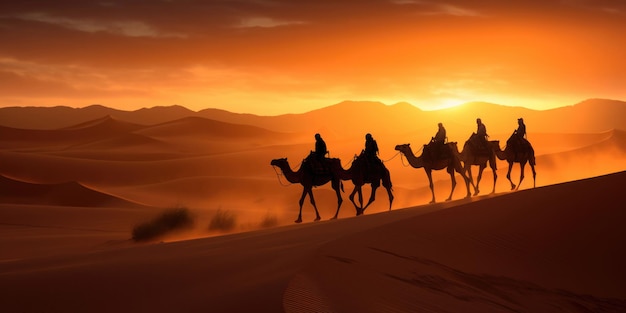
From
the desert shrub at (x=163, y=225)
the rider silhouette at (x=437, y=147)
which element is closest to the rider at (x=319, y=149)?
the rider silhouette at (x=437, y=147)

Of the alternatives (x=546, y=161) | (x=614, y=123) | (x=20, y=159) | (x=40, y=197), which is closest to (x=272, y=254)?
(x=40, y=197)

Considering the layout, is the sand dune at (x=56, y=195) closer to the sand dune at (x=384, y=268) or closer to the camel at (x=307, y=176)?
the camel at (x=307, y=176)

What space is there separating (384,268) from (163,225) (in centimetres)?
1408

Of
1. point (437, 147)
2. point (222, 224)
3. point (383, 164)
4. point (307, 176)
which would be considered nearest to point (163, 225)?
point (222, 224)

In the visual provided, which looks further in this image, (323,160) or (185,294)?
(323,160)

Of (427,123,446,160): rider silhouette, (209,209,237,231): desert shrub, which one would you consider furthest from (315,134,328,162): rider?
(209,209,237,231): desert shrub

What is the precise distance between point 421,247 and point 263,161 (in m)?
60.8

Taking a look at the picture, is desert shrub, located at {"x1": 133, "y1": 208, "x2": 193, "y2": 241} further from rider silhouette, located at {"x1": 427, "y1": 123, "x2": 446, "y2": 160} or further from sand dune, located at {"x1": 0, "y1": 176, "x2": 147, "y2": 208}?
sand dune, located at {"x1": 0, "y1": 176, "x2": 147, "y2": 208}

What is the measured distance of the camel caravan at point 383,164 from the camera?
20.4 metres

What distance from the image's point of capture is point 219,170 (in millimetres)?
68312

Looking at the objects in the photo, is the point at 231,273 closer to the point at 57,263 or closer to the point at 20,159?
the point at 57,263

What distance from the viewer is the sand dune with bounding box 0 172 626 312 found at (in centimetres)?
910

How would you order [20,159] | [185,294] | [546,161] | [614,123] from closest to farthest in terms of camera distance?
[185,294] → [546,161] → [20,159] → [614,123]

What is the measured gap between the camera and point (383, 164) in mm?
22156
